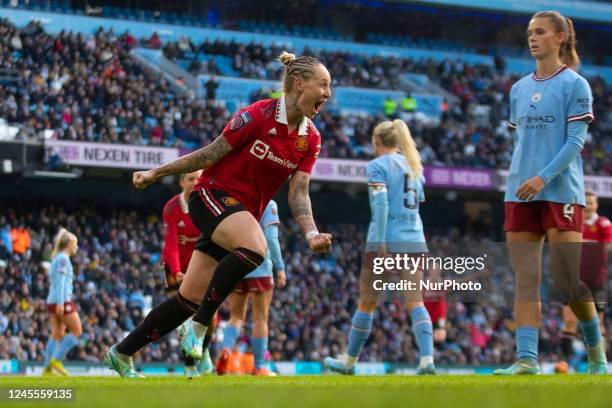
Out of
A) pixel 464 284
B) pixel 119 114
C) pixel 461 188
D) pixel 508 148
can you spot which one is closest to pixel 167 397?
pixel 464 284

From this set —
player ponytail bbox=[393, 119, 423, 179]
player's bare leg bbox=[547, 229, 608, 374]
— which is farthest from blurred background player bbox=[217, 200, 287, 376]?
player's bare leg bbox=[547, 229, 608, 374]

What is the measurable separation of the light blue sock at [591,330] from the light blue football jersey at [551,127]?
0.76 m

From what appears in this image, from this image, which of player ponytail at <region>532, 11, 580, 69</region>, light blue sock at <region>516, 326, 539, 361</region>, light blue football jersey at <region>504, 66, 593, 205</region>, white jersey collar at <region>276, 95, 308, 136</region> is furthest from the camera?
player ponytail at <region>532, 11, 580, 69</region>

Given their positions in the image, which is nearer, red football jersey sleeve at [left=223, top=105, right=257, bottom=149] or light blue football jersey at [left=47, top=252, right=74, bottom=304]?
red football jersey sleeve at [left=223, top=105, right=257, bottom=149]

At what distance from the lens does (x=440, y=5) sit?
131ft

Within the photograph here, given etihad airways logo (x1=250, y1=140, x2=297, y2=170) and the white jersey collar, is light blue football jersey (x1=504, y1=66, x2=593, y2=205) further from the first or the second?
etihad airways logo (x1=250, y1=140, x2=297, y2=170)

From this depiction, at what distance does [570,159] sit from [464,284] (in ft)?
3.35

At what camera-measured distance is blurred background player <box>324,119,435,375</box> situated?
9.27 m

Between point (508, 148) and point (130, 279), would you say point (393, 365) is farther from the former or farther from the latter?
point (508, 148)

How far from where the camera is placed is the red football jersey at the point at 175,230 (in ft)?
34.4

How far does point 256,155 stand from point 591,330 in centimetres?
247

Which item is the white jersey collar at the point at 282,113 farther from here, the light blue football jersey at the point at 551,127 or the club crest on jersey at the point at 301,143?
the light blue football jersey at the point at 551,127

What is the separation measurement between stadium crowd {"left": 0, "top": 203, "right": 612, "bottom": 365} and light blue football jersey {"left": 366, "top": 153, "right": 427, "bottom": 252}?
13.2 metres

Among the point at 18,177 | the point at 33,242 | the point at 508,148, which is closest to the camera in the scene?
the point at 33,242
